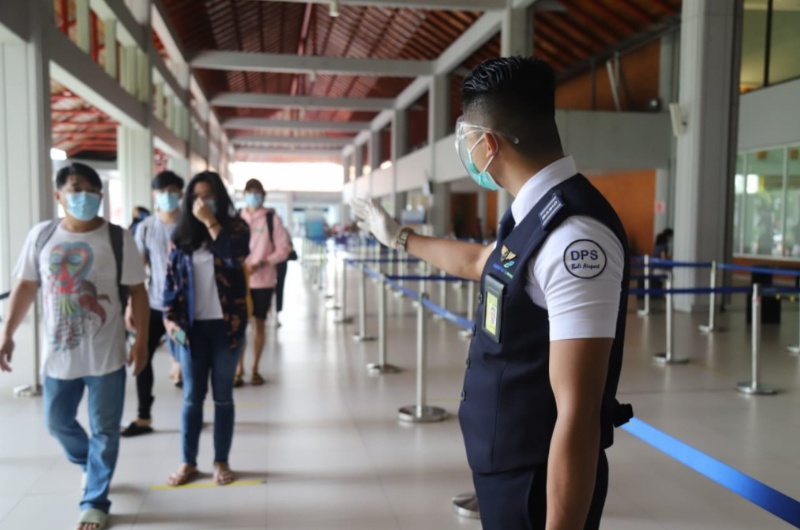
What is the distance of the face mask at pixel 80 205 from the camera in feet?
11.2

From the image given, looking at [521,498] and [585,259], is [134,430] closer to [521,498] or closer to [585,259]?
[521,498]

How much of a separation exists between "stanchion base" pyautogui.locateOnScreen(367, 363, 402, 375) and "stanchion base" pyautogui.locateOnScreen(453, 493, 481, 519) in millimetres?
3285

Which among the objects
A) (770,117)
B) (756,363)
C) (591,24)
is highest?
(591,24)

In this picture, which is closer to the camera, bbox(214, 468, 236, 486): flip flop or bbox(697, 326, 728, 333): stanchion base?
bbox(214, 468, 236, 486): flip flop

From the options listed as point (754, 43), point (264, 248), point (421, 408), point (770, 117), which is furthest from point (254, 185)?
point (754, 43)

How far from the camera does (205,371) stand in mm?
3965

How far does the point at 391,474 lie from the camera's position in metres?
4.24

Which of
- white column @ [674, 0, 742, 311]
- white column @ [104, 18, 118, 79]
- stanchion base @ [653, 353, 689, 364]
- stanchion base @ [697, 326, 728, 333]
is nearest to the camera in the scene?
stanchion base @ [653, 353, 689, 364]

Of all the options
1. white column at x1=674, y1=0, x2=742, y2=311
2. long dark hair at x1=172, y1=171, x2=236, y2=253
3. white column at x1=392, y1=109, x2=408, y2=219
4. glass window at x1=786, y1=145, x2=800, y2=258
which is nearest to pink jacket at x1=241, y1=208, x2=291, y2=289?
long dark hair at x1=172, y1=171, x2=236, y2=253

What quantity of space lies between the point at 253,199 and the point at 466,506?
414cm

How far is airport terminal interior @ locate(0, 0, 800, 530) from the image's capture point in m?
3.92

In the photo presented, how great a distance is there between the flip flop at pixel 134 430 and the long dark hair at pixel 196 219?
5.84 ft

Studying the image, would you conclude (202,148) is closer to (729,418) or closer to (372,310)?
(372,310)

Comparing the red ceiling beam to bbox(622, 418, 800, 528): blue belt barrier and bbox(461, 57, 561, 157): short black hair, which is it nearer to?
bbox(622, 418, 800, 528): blue belt barrier
